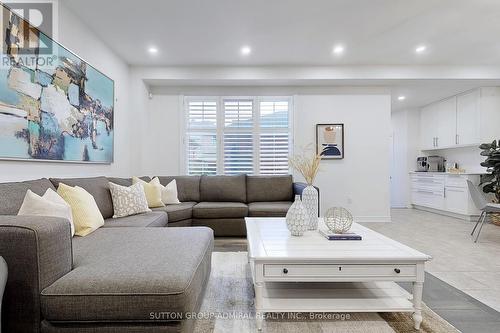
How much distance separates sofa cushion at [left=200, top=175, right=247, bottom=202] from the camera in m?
4.17

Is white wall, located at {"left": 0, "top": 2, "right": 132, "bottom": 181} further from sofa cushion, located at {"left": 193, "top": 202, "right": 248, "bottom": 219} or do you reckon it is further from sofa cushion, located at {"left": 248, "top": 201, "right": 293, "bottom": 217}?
sofa cushion, located at {"left": 248, "top": 201, "right": 293, "bottom": 217}

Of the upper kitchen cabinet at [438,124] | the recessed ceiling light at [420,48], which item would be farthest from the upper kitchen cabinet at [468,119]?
the recessed ceiling light at [420,48]

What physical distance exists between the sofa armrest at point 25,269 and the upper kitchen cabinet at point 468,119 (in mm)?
6608

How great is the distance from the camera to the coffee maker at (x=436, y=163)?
20.7 ft

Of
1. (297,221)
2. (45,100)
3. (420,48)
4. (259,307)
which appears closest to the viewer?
(259,307)

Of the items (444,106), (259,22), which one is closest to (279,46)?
(259,22)

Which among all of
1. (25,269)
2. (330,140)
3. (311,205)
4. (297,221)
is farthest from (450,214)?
(25,269)

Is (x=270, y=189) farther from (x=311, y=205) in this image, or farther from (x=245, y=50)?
(x=245, y=50)

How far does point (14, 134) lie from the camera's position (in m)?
2.15

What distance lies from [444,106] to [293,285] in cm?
606

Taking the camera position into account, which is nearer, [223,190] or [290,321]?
[290,321]

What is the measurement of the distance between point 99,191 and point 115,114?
4.98 feet

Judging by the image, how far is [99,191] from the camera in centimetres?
283

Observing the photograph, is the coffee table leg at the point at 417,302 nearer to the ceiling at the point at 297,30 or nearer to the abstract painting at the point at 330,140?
the ceiling at the point at 297,30
